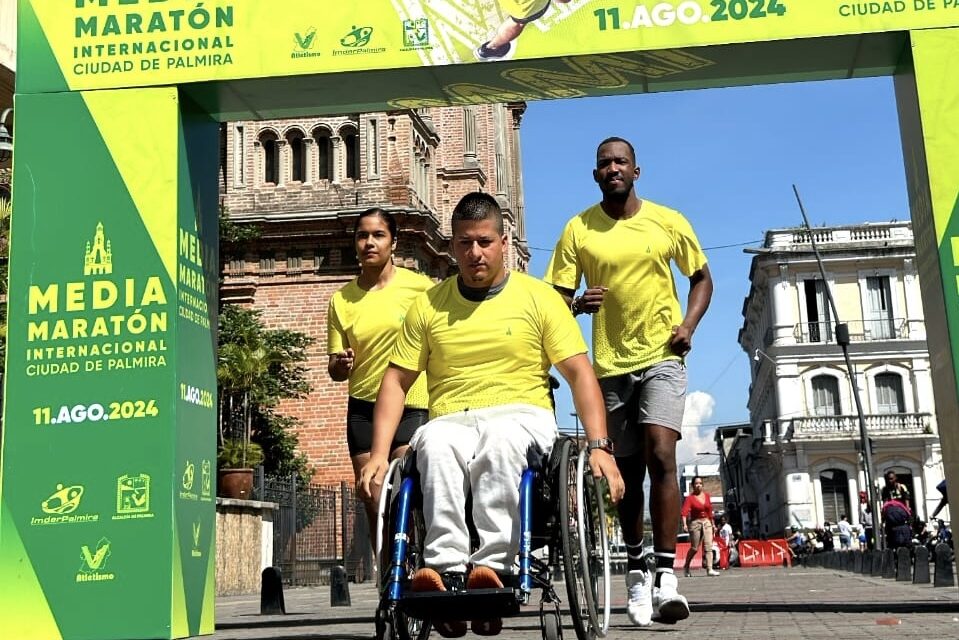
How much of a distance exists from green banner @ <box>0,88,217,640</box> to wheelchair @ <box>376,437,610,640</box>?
176 cm

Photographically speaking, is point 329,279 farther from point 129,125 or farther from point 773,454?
point 773,454

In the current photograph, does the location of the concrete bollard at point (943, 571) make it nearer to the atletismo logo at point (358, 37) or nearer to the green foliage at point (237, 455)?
the atletismo logo at point (358, 37)

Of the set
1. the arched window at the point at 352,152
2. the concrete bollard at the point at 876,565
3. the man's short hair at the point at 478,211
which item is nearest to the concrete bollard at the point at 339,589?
the man's short hair at the point at 478,211

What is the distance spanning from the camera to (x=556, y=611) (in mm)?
4602

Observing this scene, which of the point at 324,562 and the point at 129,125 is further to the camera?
the point at 324,562

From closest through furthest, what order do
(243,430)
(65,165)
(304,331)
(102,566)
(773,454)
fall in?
1. (102,566)
2. (65,165)
3. (243,430)
4. (304,331)
5. (773,454)

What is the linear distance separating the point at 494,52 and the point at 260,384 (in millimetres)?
24395

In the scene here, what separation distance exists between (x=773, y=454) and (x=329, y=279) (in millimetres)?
37949

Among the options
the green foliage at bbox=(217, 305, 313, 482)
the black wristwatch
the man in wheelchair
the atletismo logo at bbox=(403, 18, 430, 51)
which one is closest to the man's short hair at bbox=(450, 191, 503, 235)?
the man in wheelchair

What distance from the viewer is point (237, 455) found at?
2747 centimetres

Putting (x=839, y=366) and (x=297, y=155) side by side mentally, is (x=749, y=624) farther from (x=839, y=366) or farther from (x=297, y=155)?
(x=839, y=366)

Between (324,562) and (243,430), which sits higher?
(243,430)

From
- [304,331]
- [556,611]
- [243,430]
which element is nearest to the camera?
[556,611]

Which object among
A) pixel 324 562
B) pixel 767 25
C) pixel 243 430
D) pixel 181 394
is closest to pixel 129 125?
pixel 181 394
